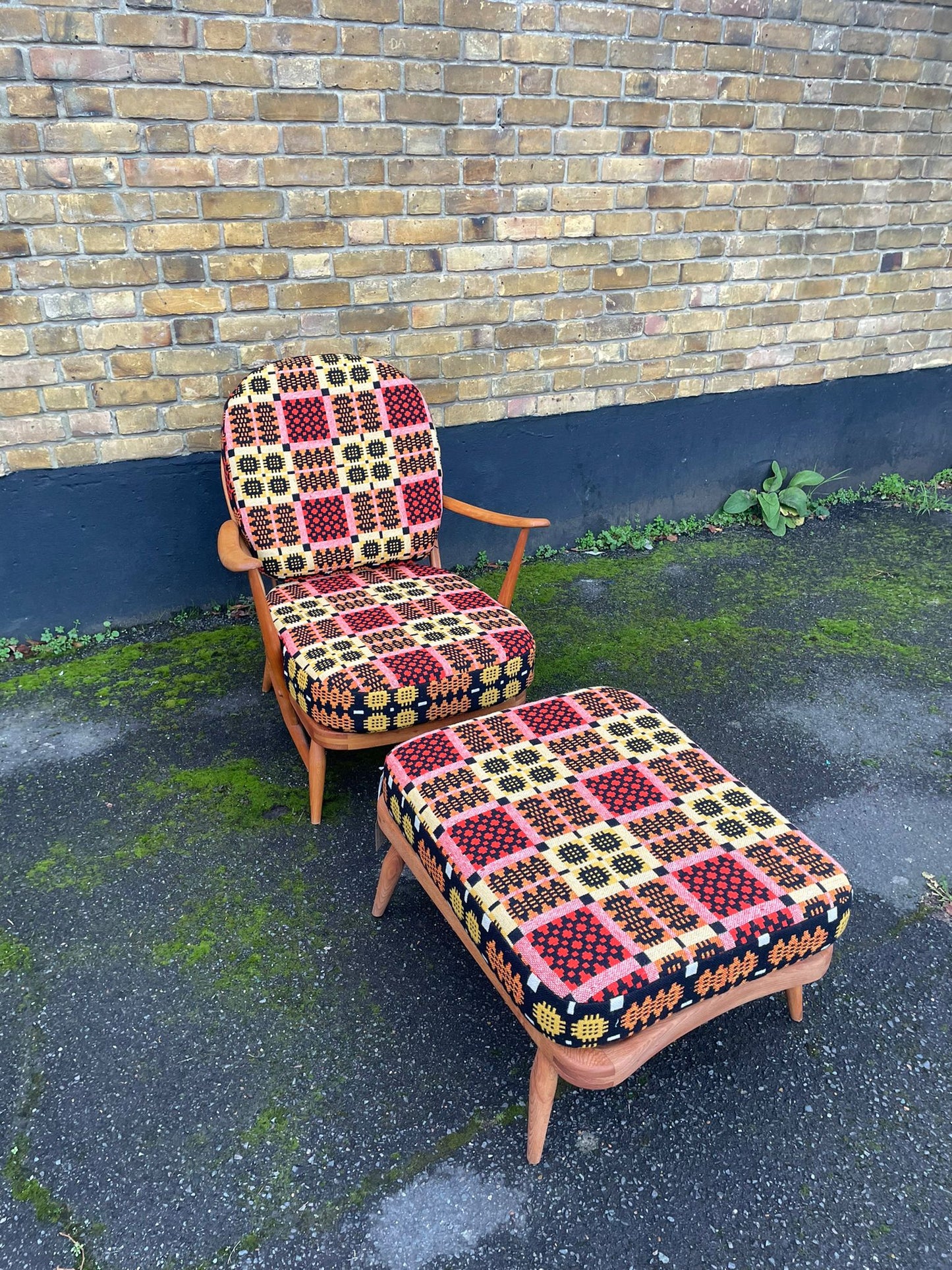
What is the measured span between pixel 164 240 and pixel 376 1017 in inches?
110

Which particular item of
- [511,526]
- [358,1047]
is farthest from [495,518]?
[358,1047]

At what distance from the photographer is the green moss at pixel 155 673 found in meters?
3.42

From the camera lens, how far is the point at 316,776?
2.75m

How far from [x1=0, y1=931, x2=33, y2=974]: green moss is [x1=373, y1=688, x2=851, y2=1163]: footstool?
98 centimetres

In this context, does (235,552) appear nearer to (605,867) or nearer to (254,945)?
(254,945)

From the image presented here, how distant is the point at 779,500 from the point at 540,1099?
4.03m

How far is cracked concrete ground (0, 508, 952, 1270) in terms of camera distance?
1773 mm

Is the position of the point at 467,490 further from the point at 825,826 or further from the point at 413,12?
the point at 825,826

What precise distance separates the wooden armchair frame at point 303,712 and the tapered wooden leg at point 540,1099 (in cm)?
101

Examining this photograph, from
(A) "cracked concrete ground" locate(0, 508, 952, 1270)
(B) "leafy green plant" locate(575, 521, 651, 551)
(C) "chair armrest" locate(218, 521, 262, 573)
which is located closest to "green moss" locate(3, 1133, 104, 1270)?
(A) "cracked concrete ground" locate(0, 508, 952, 1270)

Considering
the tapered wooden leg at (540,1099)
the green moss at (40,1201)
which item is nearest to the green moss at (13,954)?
the green moss at (40,1201)

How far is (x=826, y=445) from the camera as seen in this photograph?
5.24m

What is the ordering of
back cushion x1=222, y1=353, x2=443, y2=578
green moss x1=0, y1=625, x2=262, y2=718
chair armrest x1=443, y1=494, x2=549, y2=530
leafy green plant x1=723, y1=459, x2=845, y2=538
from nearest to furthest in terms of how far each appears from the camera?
1. chair armrest x1=443, y1=494, x2=549, y2=530
2. back cushion x1=222, y1=353, x2=443, y2=578
3. green moss x1=0, y1=625, x2=262, y2=718
4. leafy green plant x1=723, y1=459, x2=845, y2=538

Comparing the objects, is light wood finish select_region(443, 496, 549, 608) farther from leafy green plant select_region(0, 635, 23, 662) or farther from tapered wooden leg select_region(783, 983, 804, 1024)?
leafy green plant select_region(0, 635, 23, 662)
